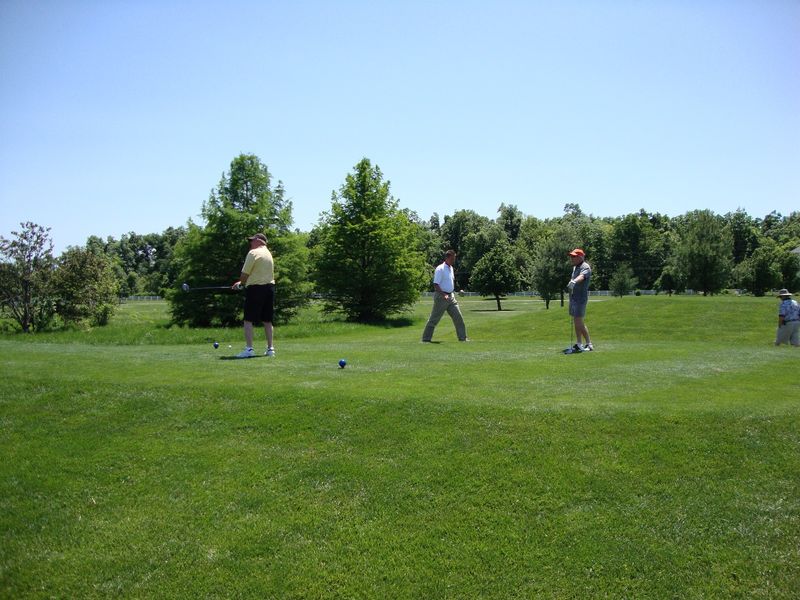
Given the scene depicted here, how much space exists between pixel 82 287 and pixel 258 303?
27313mm

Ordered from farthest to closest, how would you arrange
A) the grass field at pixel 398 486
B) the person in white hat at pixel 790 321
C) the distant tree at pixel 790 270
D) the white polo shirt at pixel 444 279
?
the distant tree at pixel 790 270
the person in white hat at pixel 790 321
the white polo shirt at pixel 444 279
the grass field at pixel 398 486

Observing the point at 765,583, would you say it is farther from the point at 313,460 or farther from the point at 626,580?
the point at 313,460

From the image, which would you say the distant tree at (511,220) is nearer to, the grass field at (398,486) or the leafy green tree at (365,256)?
the leafy green tree at (365,256)

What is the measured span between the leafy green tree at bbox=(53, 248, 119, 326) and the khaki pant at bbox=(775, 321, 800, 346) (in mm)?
34024

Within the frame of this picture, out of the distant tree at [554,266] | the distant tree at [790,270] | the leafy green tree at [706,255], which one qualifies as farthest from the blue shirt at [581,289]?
the distant tree at [790,270]

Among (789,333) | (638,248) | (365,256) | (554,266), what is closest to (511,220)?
(638,248)

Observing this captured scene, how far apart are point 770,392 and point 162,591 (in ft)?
27.4

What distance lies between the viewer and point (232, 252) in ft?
118

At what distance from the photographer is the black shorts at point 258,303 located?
38.7ft

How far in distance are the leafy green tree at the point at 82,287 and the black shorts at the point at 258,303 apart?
87.3 ft

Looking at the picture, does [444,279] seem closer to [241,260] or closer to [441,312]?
[441,312]

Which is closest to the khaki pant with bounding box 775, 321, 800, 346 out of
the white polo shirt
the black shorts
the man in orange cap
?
the man in orange cap

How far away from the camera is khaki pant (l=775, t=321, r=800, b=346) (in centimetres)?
1738

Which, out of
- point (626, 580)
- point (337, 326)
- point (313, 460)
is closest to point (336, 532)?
point (313, 460)
